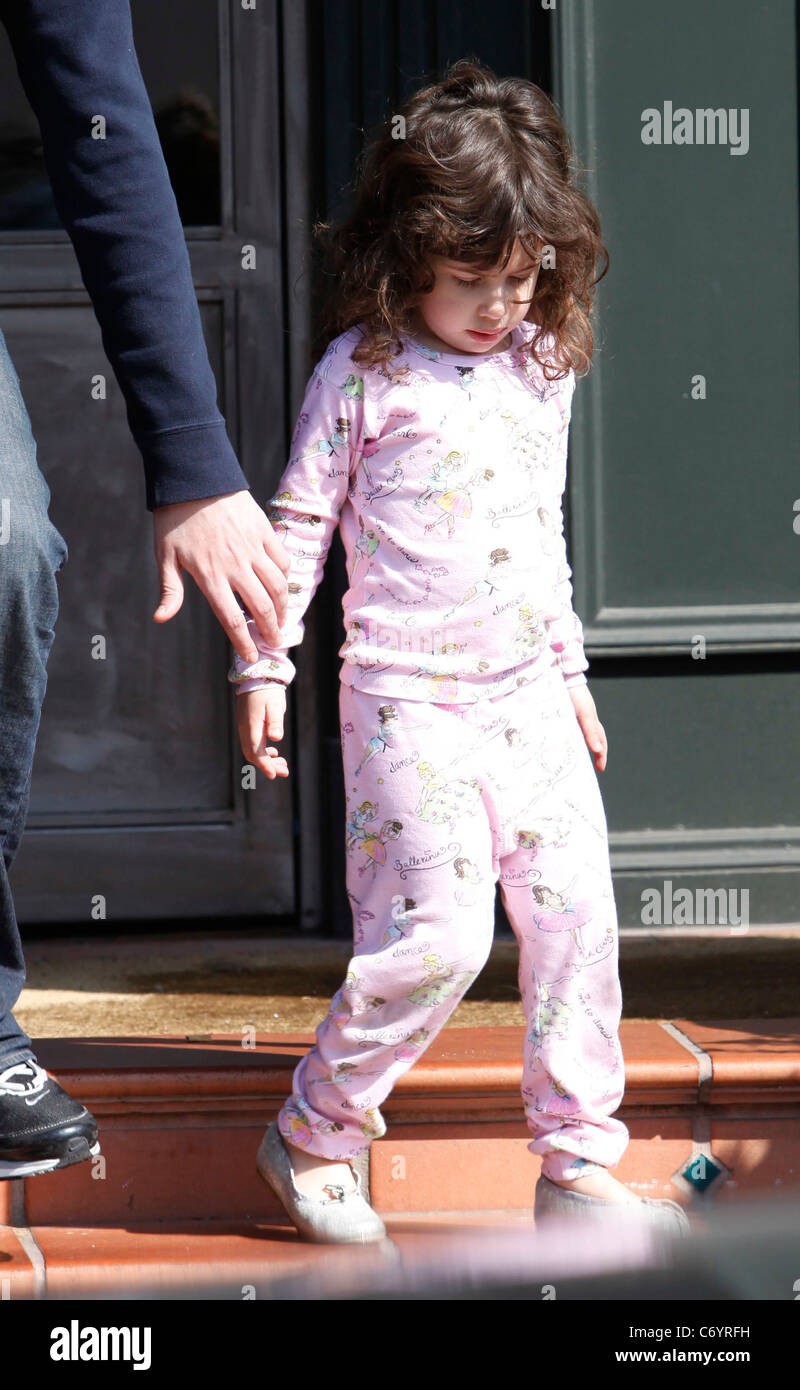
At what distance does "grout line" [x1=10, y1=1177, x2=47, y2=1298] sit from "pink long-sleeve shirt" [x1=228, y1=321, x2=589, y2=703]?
3.08 feet

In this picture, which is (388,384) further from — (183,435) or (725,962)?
(725,962)

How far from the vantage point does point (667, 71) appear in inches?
141

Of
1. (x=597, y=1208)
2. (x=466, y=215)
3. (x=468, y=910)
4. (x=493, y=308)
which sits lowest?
(x=597, y=1208)

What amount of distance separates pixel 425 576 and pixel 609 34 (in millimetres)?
1972

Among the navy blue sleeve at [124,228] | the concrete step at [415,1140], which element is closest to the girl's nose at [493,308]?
the navy blue sleeve at [124,228]

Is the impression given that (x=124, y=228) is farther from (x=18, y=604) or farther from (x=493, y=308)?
(x=493, y=308)

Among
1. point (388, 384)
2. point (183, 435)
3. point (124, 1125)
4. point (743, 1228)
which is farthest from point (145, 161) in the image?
point (743, 1228)

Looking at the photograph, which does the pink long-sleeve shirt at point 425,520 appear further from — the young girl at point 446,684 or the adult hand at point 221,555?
the adult hand at point 221,555

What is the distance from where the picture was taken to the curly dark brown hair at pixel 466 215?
225 centimetres

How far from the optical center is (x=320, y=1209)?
2.29 meters

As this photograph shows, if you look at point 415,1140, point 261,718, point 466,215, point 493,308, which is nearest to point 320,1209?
point 415,1140

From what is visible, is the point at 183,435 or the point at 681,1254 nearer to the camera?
the point at 183,435

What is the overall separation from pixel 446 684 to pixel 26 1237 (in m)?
1.14

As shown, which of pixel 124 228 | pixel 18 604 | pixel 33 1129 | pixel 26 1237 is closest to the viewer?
pixel 124 228
